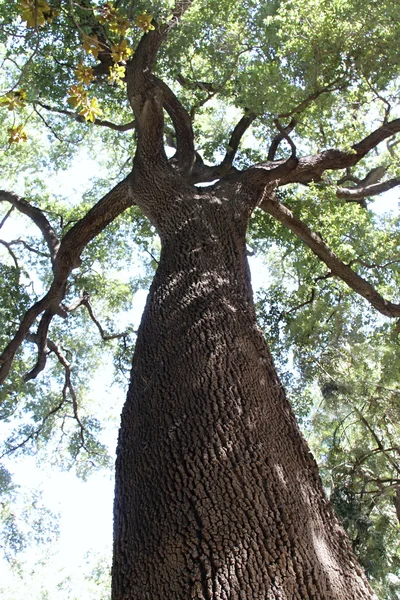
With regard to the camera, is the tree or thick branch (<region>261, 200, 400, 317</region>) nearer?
the tree

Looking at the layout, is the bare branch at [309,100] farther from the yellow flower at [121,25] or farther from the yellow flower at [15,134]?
the yellow flower at [15,134]

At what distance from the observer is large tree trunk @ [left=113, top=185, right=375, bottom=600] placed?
8.27 ft

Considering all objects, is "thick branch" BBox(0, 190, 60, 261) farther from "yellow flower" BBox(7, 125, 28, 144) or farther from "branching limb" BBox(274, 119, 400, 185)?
"yellow flower" BBox(7, 125, 28, 144)

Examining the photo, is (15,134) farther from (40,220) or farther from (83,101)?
(40,220)

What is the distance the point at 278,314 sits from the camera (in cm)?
982

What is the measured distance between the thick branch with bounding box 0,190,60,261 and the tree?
3cm

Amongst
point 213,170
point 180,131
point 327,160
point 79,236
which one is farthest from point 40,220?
point 327,160

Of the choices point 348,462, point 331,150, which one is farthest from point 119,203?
point 348,462

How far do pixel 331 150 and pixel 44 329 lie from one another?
425 cm

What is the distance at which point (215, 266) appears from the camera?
461cm

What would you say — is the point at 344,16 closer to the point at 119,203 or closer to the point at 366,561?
the point at 119,203

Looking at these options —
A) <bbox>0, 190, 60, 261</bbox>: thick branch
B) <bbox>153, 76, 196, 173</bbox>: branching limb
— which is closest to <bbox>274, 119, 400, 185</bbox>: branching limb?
<bbox>153, 76, 196, 173</bbox>: branching limb

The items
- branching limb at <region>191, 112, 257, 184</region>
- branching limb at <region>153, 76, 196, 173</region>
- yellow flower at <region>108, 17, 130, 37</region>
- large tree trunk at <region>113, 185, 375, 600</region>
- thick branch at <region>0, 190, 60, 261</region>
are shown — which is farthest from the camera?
thick branch at <region>0, 190, 60, 261</region>

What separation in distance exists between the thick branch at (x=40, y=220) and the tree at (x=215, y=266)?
3 centimetres
